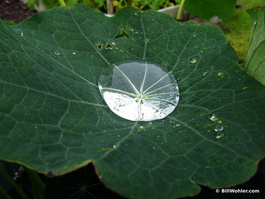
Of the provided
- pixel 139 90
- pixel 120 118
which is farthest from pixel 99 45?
pixel 120 118

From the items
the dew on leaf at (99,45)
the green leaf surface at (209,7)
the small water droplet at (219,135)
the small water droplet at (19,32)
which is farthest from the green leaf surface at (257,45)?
the green leaf surface at (209,7)

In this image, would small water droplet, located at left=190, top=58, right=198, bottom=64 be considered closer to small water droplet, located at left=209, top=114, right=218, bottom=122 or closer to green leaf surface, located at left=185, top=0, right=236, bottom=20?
small water droplet, located at left=209, top=114, right=218, bottom=122

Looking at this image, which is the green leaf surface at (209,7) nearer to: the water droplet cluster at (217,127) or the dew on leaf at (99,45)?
the dew on leaf at (99,45)

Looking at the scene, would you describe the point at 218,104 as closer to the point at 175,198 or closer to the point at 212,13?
the point at 175,198

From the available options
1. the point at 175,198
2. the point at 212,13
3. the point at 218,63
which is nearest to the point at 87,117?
the point at 175,198

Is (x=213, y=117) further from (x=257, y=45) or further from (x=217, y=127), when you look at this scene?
(x=257, y=45)

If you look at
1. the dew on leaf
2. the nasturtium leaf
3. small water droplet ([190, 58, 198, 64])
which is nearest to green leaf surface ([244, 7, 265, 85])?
the nasturtium leaf
